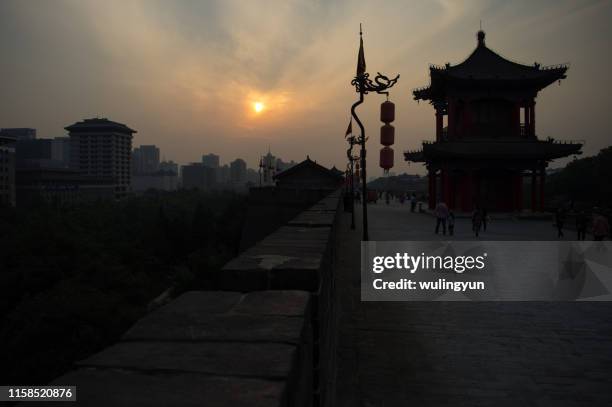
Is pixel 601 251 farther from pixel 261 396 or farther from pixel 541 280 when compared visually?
pixel 261 396

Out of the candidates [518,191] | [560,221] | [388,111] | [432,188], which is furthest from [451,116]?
[388,111]

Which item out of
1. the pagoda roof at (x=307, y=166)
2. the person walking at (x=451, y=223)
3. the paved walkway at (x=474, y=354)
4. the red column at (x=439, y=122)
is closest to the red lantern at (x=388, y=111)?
the person walking at (x=451, y=223)

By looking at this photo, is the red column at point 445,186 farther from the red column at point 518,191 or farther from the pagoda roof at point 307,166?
the pagoda roof at point 307,166

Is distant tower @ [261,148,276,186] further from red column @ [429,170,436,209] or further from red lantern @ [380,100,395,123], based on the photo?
red lantern @ [380,100,395,123]

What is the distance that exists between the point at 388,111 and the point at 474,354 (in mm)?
8674

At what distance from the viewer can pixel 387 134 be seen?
12.7 meters

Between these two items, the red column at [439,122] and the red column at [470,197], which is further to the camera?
the red column at [439,122]

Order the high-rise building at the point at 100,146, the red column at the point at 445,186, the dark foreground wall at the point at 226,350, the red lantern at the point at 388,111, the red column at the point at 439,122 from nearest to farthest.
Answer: the dark foreground wall at the point at 226,350, the red lantern at the point at 388,111, the red column at the point at 445,186, the red column at the point at 439,122, the high-rise building at the point at 100,146

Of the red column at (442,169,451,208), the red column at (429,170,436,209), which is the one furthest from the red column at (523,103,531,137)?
the red column at (429,170,436,209)

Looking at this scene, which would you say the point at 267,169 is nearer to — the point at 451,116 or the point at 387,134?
the point at 451,116

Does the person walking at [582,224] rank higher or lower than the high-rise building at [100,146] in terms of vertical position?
lower

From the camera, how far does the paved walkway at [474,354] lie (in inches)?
157

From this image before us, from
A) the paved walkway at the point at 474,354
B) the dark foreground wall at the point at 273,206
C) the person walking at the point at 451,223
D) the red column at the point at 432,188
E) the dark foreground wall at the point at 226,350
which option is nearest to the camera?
the dark foreground wall at the point at 226,350

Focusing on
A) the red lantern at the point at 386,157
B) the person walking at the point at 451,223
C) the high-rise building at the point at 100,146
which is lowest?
the person walking at the point at 451,223
